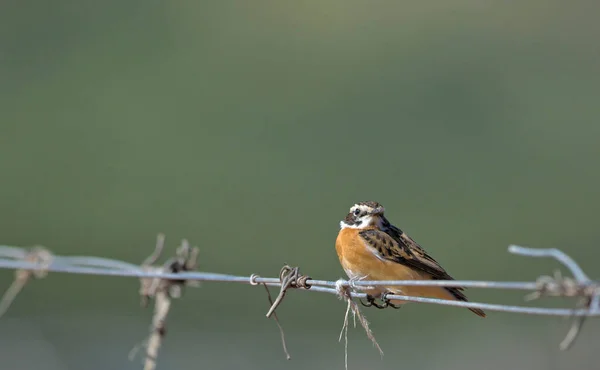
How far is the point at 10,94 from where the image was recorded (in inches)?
1096

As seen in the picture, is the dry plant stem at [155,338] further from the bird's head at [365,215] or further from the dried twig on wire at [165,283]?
the bird's head at [365,215]

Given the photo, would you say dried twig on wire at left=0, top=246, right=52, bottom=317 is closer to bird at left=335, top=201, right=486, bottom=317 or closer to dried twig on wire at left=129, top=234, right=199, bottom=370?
dried twig on wire at left=129, top=234, right=199, bottom=370

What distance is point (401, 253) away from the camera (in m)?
7.39

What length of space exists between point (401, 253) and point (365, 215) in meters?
0.54

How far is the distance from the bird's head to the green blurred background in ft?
11.3

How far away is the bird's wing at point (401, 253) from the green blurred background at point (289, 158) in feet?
11.5

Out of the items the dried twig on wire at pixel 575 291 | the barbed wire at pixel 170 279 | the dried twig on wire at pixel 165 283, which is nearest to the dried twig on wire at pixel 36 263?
the barbed wire at pixel 170 279

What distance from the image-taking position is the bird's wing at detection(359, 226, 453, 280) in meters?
7.34

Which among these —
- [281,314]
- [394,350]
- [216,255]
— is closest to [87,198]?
[216,255]

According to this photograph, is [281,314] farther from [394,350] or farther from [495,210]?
[495,210]

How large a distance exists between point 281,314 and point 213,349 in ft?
5.19

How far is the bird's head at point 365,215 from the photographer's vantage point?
7.80 metres

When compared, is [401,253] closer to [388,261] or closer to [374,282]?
[388,261]

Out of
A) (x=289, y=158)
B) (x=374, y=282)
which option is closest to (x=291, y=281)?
(x=374, y=282)
